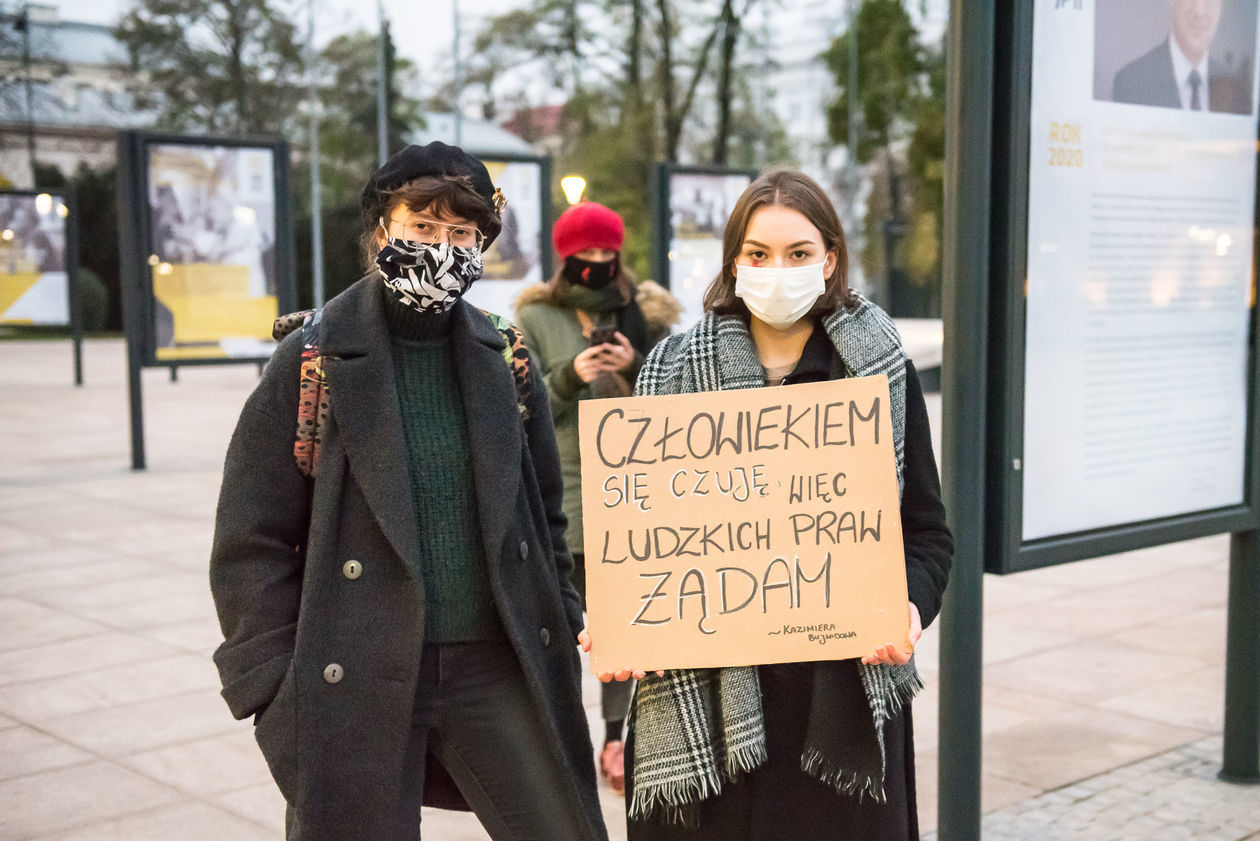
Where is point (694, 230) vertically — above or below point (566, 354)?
above

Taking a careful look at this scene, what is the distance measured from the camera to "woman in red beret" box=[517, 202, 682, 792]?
4.39 meters

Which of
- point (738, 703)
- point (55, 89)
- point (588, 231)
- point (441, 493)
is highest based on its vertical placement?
point (55, 89)

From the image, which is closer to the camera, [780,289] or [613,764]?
[780,289]

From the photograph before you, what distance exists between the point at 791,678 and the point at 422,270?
42.3 inches

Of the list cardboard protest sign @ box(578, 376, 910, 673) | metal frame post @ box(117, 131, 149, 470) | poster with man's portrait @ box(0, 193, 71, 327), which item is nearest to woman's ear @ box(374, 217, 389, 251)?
cardboard protest sign @ box(578, 376, 910, 673)

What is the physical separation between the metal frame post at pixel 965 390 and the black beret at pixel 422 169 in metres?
1.52

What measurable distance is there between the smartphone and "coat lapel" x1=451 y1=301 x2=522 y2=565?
170 centimetres

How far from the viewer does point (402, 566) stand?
2420 millimetres

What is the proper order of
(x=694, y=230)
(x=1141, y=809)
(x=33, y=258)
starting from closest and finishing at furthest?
(x=1141, y=809) → (x=694, y=230) → (x=33, y=258)

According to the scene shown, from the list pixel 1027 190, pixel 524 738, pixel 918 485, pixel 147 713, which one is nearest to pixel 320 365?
pixel 524 738

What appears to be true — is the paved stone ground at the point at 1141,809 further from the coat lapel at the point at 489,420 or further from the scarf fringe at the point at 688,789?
the coat lapel at the point at 489,420

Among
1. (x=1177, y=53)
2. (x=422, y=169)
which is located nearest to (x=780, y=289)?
(x=422, y=169)

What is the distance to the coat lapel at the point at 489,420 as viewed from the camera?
2.48 m

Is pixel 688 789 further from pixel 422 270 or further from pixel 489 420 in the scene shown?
pixel 422 270
